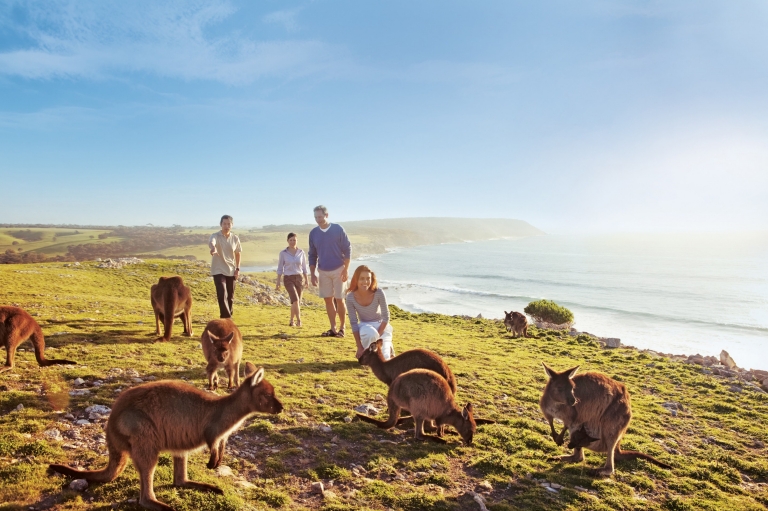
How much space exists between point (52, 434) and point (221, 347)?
2.28m

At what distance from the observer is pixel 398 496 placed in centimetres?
454

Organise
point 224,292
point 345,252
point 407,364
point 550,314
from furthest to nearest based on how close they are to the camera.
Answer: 1. point 550,314
2. point 345,252
3. point 224,292
4. point 407,364

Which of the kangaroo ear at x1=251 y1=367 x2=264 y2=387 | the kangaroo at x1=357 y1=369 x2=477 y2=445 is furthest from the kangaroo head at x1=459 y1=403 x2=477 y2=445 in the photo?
the kangaroo ear at x1=251 y1=367 x2=264 y2=387

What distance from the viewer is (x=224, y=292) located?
10648mm

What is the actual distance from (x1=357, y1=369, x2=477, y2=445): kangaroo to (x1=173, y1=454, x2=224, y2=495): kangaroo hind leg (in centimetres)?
284

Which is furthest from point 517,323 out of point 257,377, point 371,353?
point 257,377

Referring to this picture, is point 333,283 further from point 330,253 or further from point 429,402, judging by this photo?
point 429,402

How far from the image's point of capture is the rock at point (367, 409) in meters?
6.99

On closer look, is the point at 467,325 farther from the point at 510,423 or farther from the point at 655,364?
the point at 510,423

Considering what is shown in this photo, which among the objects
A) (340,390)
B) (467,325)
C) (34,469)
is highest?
(34,469)

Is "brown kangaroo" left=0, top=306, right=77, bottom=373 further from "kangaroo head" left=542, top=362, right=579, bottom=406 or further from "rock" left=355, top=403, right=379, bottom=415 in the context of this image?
"kangaroo head" left=542, top=362, right=579, bottom=406

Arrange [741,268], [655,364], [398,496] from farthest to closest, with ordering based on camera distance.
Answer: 1. [741,268]
2. [655,364]
3. [398,496]

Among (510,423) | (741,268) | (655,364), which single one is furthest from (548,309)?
A: (741,268)

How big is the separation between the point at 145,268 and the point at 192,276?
17.0 ft
